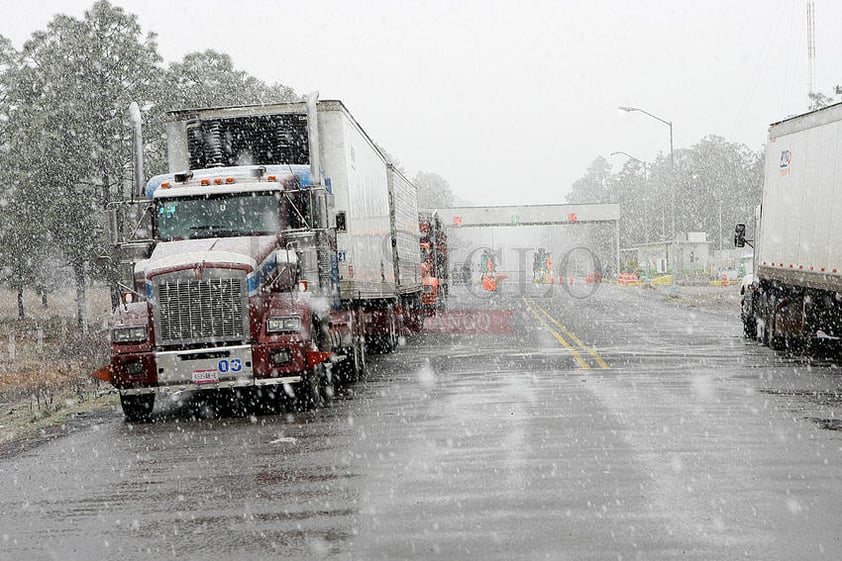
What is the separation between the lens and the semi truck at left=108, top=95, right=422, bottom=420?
1233 cm

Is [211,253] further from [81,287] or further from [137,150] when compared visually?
[81,287]

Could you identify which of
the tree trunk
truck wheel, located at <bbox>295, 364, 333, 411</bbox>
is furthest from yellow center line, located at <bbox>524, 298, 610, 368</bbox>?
the tree trunk

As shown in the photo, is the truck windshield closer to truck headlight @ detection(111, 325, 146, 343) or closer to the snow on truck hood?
the snow on truck hood

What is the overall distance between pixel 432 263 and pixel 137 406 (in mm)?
23619

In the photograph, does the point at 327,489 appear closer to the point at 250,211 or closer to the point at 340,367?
the point at 250,211

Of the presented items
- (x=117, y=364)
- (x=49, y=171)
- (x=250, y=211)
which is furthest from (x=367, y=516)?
(x=49, y=171)

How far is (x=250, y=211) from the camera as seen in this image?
44.5ft

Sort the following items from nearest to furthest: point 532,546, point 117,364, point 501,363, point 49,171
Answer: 1. point 532,546
2. point 117,364
3. point 501,363
4. point 49,171

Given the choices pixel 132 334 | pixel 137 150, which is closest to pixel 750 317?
pixel 137 150

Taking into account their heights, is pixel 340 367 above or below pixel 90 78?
below

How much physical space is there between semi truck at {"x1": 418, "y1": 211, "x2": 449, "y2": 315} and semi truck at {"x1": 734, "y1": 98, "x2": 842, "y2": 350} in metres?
12.5

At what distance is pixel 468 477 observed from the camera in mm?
8273

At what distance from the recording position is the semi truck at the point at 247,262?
485 inches

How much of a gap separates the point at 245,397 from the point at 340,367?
2600mm
